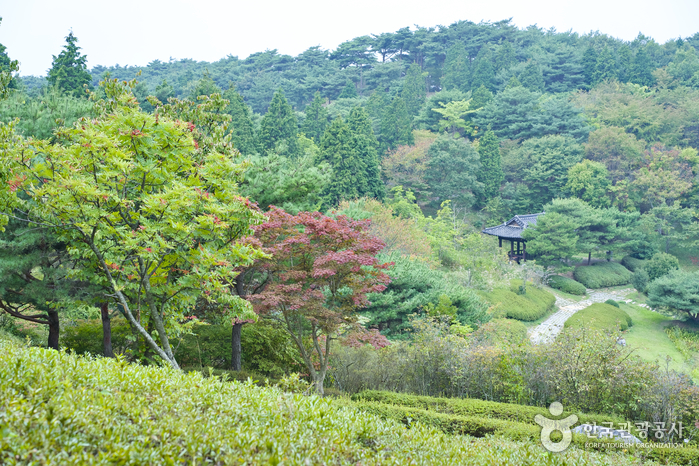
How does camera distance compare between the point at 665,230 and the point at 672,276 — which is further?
the point at 665,230

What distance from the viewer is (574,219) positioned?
23.0 meters

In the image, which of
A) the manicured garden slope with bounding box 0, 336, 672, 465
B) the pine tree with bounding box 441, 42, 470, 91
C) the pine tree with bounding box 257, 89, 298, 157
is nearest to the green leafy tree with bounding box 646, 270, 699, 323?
the pine tree with bounding box 257, 89, 298, 157

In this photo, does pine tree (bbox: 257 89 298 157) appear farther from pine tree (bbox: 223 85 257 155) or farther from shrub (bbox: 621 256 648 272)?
shrub (bbox: 621 256 648 272)

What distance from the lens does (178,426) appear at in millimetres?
2129

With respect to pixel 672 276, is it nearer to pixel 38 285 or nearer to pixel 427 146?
pixel 427 146

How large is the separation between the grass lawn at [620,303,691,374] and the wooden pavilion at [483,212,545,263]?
18.1ft

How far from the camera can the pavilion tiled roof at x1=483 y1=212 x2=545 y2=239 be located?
2402 centimetres

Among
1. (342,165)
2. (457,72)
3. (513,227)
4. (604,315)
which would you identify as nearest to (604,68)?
(457,72)

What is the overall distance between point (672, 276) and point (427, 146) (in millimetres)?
13875

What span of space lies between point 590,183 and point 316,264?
25.5 metres

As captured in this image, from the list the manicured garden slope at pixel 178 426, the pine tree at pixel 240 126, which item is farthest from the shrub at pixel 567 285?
the manicured garden slope at pixel 178 426

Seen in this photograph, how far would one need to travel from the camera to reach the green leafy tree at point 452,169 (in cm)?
2600

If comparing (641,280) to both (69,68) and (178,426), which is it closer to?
(178,426)

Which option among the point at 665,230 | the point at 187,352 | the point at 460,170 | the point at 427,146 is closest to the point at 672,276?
the point at 665,230
